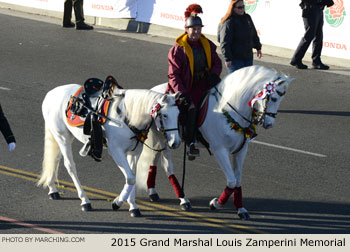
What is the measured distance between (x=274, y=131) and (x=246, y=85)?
14.5 feet

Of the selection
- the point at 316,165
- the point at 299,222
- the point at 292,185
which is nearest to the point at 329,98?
the point at 316,165

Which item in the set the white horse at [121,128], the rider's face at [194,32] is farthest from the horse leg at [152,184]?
the rider's face at [194,32]

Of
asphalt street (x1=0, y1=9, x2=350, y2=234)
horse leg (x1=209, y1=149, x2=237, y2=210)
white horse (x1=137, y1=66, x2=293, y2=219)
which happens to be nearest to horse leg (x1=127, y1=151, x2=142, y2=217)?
asphalt street (x1=0, y1=9, x2=350, y2=234)

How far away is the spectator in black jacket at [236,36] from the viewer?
13.4 m

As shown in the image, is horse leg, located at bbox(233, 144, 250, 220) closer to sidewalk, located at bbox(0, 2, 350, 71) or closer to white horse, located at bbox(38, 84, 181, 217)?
white horse, located at bbox(38, 84, 181, 217)

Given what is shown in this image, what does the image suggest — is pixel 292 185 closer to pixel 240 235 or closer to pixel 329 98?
pixel 240 235

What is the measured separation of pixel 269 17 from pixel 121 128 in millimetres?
10655

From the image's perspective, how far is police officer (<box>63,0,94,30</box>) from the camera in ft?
72.7

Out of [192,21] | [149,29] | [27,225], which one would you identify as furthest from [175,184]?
[149,29]

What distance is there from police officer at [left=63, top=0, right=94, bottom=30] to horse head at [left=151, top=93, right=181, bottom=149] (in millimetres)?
13616

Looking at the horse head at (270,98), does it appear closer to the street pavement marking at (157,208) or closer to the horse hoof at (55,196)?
the street pavement marking at (157,208)

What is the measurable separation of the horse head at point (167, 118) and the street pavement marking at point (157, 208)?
1342 millimetres

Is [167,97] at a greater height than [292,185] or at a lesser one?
greater

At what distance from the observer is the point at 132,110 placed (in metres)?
9.40
